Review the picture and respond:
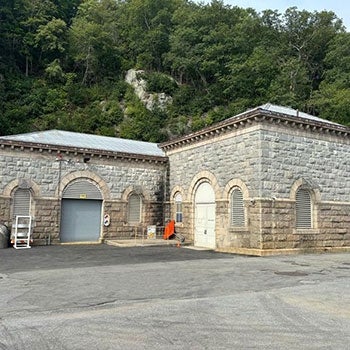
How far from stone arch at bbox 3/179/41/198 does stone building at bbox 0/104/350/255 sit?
0.04 metres

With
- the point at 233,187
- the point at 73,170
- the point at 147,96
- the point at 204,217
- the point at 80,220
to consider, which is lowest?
the point at 80,220

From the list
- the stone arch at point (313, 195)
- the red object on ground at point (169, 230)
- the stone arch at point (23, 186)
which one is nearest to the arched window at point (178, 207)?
the red object on ground at point (169, 230)

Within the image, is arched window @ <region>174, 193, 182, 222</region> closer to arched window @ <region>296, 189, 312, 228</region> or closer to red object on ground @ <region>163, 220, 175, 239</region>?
red object on ground @ <region>163, 220, 175, 239</region>

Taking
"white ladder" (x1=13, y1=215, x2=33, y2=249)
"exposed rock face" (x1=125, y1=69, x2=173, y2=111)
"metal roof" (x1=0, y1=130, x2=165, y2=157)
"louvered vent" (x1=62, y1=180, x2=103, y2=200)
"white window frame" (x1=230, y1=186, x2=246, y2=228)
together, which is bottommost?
"white ladder" (x1=13, y1=215, x2=33, y2=249)

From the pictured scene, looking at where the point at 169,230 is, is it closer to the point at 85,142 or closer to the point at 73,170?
→ the point at 73,170

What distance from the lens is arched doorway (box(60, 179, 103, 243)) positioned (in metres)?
18.2

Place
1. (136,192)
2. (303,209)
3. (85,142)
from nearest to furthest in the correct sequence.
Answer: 1. (303,209)
2. (136,192)
3. (85,142)

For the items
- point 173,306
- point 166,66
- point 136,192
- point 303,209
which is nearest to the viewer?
point 173,306

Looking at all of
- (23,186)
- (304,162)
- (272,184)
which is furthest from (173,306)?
(23,186)

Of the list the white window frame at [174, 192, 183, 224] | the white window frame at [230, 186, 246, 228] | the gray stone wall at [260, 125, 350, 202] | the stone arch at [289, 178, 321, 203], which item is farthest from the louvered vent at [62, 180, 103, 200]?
the stone arch at [289, 178, 321, 203]

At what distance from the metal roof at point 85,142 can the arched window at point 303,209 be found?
27.8 ft

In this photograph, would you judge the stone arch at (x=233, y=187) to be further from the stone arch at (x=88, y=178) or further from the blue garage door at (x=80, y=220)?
the blue garage door at (x=80, y=220)

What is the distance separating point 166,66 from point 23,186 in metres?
37.5

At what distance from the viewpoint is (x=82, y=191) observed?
18.5 metres
